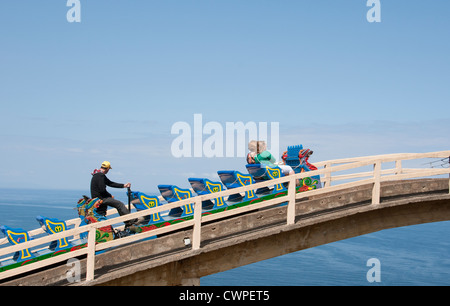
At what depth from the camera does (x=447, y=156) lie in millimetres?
12523

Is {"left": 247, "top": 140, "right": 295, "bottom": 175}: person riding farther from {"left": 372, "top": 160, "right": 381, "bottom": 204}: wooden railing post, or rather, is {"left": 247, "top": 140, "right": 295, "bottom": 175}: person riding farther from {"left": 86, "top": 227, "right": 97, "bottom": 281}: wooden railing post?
{"left": 86, "top": 227, "right": 97, "bottom": 281}: wooden railing post

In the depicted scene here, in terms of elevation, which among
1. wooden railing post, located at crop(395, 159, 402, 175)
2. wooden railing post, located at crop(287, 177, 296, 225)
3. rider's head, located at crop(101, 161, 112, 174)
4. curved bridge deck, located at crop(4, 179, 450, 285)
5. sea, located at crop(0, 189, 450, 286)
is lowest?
sea, located at crop(0, 189, 450, 286)

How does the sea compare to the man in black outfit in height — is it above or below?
below

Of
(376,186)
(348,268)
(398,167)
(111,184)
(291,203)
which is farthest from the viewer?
(348,268)

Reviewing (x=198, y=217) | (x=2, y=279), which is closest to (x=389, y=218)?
(x=198, y=217)

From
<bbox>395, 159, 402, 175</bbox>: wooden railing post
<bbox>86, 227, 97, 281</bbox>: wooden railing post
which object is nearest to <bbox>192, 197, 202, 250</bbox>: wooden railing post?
<bbox>86, 227, 97, 281</bbox>: wooden railing post

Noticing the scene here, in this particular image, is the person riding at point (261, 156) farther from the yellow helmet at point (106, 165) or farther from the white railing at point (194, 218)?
the yellow helmet at point (106, 165)

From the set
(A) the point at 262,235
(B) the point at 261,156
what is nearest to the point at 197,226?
(A) the point at 262,235

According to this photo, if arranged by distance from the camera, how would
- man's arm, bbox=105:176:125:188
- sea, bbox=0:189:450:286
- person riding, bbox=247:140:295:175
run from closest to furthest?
man's arm, bbox=105:176:125:188, person riding, bbox=247:140:295:175, sea, bbox=0:189:450:286

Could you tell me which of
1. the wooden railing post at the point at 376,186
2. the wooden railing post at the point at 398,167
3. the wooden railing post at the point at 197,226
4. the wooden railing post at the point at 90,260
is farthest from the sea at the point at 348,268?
the wooden railing post at the point at 90,260

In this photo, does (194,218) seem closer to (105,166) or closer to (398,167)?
(105,166)

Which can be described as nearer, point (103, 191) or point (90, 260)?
point (90, 260)
